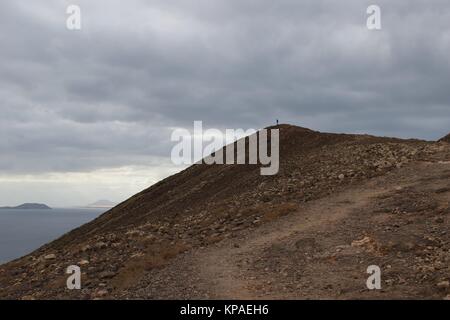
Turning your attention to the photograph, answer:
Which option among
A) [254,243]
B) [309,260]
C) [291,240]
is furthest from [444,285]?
[254,243]

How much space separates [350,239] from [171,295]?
23.2 ft

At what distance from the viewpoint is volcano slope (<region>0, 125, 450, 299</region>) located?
13.8 m

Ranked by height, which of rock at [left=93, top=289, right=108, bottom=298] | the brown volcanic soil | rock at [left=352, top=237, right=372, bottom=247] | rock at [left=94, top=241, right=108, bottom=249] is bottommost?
rock at [left=93, top=289, right=108, bottom=298]

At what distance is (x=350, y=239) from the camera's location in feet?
55.2

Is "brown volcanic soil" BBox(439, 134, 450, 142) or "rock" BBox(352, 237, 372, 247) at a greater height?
"brown volcanic soil" BBox(439, 134, 450, 142)

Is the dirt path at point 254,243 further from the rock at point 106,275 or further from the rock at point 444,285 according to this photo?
the rock at point 444,285

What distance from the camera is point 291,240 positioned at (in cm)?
1762

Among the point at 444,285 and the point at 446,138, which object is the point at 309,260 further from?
Answer: the point at 446,138

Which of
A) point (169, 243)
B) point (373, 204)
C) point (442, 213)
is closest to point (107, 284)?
point (169, 243)

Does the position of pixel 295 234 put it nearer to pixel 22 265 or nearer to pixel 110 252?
pixel 110 252

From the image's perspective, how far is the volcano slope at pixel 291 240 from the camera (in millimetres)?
13820

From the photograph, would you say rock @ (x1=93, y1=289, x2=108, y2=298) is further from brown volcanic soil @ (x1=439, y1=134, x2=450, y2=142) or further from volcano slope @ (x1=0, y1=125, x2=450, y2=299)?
brown volcanic soil @ (x1=439, y1=134, x2=450, y2=142)

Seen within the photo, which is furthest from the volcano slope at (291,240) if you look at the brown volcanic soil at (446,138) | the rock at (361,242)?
the brown volcanic soil at (446,138)

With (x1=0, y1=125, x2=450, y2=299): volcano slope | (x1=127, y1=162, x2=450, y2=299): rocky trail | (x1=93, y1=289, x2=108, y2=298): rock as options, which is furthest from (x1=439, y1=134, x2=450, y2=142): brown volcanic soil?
(x1=93, y1=289, x2=108, y2=298): rock
